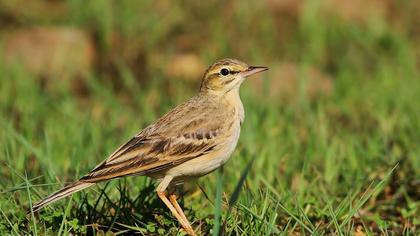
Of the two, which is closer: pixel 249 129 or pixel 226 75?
pixel 226 75

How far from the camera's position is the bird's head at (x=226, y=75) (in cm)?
605

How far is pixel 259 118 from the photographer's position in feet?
27.1

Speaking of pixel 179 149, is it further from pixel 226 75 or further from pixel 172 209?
pixel 226 75

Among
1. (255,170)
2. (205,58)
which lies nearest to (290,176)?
(255,170)

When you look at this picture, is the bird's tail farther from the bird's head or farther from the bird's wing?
the bird's head

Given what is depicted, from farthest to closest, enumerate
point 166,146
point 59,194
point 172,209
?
point 166,146 → point 172,209 → point 59,194

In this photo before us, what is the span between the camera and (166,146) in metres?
5.40

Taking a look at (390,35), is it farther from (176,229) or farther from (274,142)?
(176,229)

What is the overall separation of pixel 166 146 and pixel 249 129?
2.32 metres

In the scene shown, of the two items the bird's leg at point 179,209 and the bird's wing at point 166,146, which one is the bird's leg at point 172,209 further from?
the bird's wing at point 166,146

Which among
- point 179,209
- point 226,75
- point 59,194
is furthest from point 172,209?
point 226,75

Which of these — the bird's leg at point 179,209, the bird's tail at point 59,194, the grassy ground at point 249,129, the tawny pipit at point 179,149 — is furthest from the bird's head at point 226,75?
the bird's tail at point 59,194

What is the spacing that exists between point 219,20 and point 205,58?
1.07 meters

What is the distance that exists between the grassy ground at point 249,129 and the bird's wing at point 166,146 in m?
0.31
